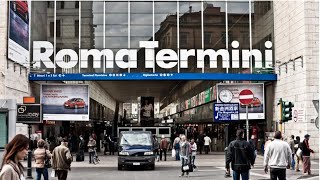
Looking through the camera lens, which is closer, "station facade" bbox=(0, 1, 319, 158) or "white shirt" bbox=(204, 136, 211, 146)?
"station facade" bbox=(0, 1, 319, 158)

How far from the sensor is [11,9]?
31000 millimetres

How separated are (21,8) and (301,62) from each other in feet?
60.2

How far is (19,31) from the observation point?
3316 centimetres

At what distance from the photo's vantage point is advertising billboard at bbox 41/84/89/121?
1501 inches

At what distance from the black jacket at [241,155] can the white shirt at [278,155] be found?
42 centimetres

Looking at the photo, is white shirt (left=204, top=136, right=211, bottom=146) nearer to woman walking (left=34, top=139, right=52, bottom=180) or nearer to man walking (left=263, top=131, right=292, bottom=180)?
woman walking (left=34, top=139, right=52, bottom=180)

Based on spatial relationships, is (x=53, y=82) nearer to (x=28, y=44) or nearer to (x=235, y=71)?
(x=28, y=44)

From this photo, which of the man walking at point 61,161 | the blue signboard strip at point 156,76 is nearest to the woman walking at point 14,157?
the man walking at point 61,161

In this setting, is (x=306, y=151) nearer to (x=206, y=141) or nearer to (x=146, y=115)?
(x=206, y=141)

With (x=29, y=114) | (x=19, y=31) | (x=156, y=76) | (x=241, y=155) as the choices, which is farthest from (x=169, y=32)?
(x=241, y=155)

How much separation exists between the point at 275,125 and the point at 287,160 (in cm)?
2542

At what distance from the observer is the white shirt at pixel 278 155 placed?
450 inches

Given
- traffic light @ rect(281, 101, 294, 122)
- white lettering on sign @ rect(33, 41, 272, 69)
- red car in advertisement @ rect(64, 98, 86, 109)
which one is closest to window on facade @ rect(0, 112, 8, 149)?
traffic light @ rect(281, 101, 294, 122)

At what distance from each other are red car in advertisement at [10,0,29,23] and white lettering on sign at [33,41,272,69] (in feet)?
9.79
